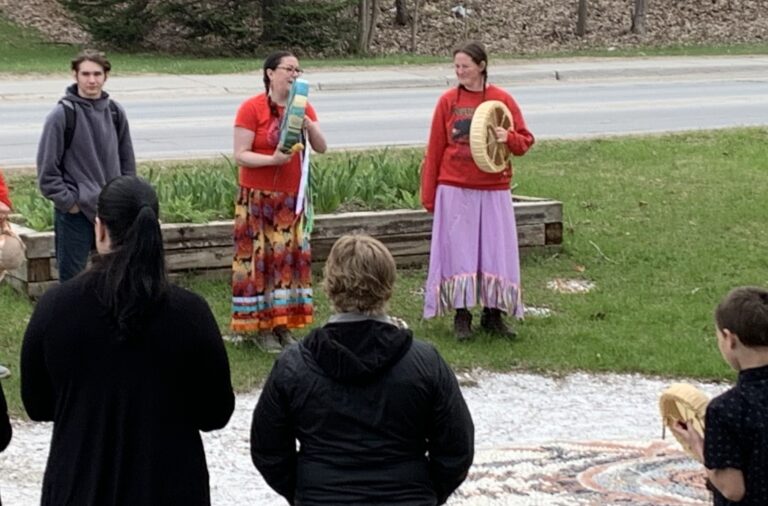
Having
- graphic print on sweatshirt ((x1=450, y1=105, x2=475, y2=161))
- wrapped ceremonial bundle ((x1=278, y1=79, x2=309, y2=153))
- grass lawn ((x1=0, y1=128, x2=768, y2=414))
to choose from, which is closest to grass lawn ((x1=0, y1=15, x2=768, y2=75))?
grass lawn ((x1=0, y1=128, x2=768, y2=414))

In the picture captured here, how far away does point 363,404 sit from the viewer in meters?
4.09

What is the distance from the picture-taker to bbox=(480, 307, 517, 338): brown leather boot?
9109 millimetres

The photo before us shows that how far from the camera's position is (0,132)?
17.3 meters

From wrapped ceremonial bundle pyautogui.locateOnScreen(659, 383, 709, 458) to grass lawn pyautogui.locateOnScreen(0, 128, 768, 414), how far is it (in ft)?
12.7

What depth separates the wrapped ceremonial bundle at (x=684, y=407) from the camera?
14.3ft

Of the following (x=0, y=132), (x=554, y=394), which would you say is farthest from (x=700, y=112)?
(x=554, y=394)

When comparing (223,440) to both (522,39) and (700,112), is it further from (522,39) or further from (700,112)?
(522,39)

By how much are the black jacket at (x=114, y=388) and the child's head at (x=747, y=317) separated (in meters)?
1.42

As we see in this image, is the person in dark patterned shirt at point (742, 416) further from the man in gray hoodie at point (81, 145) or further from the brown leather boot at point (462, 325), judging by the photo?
the brown leather boot at point (462, 325)

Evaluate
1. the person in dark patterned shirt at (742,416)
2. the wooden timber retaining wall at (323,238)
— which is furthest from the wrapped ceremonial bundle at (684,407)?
the wooden timber retaining wall at (323,238)

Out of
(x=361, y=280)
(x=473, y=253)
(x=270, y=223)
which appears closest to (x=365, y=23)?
(x=473, y=253)

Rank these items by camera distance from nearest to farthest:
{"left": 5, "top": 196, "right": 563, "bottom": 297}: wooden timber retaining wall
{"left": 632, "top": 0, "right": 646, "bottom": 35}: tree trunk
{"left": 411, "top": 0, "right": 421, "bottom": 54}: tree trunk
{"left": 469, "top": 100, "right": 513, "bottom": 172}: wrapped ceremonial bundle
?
{"left": 469, "top": 100, "right": 513, "bottom": 172}: wrapped ceremonial bundle → {"left": 5, "top": 196, "right": 563, "bottom": 297}: wooden timber retaining wall → {"left": 411, "top": 0, "right": 421, "bottom": 54}: tree trunk → {"left": 632, "top": 0, "right": 646, "bottom": 35}: tree trunk

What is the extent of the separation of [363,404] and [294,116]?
13.7ft

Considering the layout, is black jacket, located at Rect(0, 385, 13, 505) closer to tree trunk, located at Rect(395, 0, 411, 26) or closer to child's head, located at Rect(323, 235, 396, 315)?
child's head, located at Rect(323, 235, 396, 315)
